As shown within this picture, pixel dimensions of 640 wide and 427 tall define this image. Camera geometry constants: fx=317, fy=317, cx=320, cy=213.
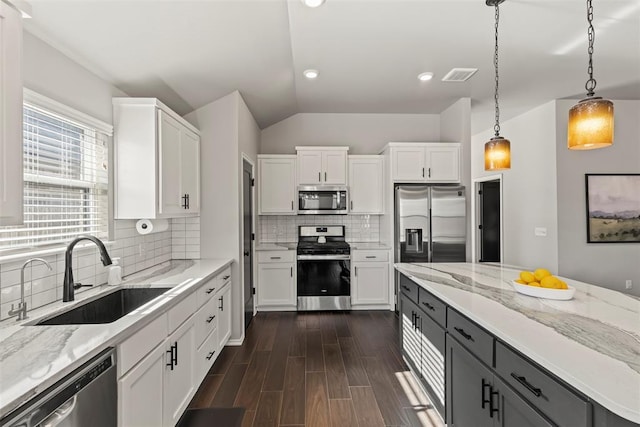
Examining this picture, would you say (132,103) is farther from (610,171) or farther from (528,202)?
(610,171)

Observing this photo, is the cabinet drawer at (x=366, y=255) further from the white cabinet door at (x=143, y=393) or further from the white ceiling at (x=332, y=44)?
the white cabinet door at (x=143, y=393)

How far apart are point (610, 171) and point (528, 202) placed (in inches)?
40.6

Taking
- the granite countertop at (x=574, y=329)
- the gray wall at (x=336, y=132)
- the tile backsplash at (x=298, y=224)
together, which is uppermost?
the gray wall at (x=336, y=132)

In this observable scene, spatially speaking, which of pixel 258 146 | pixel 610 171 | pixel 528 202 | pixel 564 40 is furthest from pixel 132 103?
pixel 610 171

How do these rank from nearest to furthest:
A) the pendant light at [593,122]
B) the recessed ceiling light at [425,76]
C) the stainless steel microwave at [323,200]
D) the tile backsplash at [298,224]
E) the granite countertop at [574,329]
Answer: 1. the granite countertop at [574,329]
2. the pendant light at [593,122]
3. the recessed ceiling light at [425,76]
4. the stainless steel microwave at [323,200]
5. the tile backsplash at [298,224]

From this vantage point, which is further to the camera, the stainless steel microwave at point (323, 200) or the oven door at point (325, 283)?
the stainless steel microwave at point (323, 200)

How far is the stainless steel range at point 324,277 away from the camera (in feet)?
14.1

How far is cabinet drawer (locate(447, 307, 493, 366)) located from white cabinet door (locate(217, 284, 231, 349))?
1.99 metres

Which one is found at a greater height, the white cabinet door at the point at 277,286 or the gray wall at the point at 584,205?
the gray wall at the point at 584,205

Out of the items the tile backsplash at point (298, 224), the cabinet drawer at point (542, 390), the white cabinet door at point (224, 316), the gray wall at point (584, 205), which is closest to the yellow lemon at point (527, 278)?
the cabinet drawer at point (542, 390)

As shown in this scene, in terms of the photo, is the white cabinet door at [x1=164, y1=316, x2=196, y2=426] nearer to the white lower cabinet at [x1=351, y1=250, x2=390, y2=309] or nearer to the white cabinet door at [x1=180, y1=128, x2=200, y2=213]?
the white cabinet door at [x1=180, y1=128, x2=200, y2=213]

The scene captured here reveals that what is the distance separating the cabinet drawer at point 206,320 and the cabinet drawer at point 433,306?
5.41ft

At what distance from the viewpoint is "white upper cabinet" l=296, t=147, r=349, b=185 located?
4.54 metres

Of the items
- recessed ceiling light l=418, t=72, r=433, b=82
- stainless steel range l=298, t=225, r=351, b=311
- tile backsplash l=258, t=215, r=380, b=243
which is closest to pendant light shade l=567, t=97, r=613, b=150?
recessed ceiling light l=418, t=72, r=433, b=82
